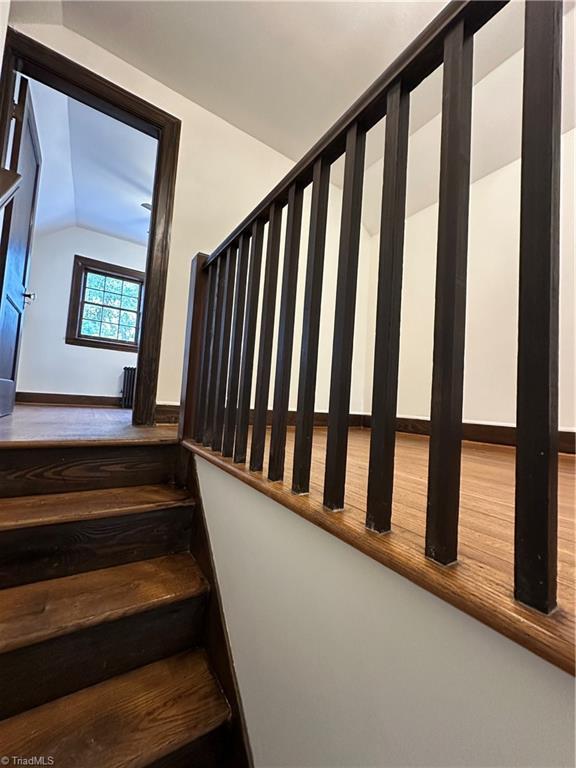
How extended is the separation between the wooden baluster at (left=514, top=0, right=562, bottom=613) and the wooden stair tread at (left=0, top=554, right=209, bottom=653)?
954mm

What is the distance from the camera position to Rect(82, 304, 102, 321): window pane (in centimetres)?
468

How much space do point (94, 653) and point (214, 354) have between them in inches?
38.4

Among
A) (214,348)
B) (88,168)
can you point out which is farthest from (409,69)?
(88,168)

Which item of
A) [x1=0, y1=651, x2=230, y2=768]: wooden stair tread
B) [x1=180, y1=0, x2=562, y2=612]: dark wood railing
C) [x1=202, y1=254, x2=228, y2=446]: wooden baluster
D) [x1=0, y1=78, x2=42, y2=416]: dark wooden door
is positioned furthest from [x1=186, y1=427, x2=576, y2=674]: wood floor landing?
[x1=0, y1=78, x2=42, y2=416]: dark wooden door

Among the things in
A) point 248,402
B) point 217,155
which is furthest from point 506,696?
point 217,155

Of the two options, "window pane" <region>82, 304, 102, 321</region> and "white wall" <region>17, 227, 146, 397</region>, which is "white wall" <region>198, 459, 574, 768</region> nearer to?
"white wall" <region>17, 227, 146, 397</region>

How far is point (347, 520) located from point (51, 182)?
4346 millimetres

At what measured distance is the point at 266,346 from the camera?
962 mm

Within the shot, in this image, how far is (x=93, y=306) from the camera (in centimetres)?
475

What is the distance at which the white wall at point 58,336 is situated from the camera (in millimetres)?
4242

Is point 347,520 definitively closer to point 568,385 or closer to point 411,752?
point 411,752

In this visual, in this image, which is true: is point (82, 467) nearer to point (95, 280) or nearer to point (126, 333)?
point (126, 333)

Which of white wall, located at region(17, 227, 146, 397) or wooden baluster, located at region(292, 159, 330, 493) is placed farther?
white wall, located at region(17, 227, 146, 397)

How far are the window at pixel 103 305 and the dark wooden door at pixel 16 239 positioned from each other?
2.31 m
